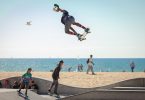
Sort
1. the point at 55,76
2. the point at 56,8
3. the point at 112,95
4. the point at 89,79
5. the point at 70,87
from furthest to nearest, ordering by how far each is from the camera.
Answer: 1. the point at 89,79
2. the point at 70,87
3. the point at 55,76
4. the point at 56,8
5. the point at 112,95

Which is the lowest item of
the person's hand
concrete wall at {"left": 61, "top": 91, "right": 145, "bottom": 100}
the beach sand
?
concrete wall at {"left": 61, "top": 91, "right": 145, "bottom": 100}

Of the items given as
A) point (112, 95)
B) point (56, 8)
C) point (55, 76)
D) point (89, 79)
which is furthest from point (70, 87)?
point (89, 79)

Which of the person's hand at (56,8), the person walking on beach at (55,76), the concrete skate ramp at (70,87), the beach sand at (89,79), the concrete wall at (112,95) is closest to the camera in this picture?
the concrete wall at (112,95)

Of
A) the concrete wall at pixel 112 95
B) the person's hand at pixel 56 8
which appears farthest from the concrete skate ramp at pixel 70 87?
the person's hand at pixel 56 8

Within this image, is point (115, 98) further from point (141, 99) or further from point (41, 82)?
point (41, 82)

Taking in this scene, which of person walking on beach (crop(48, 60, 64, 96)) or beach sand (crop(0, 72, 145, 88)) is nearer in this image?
person walking on beach (crop(48, 60, 64, 96))

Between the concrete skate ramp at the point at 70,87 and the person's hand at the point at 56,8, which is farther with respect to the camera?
the concrete skate ramp at the point at 70,87

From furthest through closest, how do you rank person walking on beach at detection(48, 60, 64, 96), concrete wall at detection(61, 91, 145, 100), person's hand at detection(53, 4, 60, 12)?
person walking on beach at detection(48, 60, 64, 96) → person's hand at detection(53, 4, 60, 12) → concrete wall at detection(61, 91, 145, 100)

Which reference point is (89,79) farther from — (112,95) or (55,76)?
(112,95)

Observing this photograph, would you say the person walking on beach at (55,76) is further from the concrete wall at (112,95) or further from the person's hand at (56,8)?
the person's hand at (56,8)

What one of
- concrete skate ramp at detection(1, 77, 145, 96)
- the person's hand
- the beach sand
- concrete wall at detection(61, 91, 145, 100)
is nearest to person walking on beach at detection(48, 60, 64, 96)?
concrete skate ramp at detection(1, 77, 145, 96)

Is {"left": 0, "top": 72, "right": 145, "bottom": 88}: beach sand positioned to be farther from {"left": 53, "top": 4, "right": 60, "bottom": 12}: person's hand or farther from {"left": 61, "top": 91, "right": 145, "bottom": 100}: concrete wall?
{"left": 53, "top": 4, "right": 60, "bottom": 12}: person's hand

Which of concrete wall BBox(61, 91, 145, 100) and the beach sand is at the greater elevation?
the beach sand

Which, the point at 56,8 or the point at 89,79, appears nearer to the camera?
the point at 56,8
